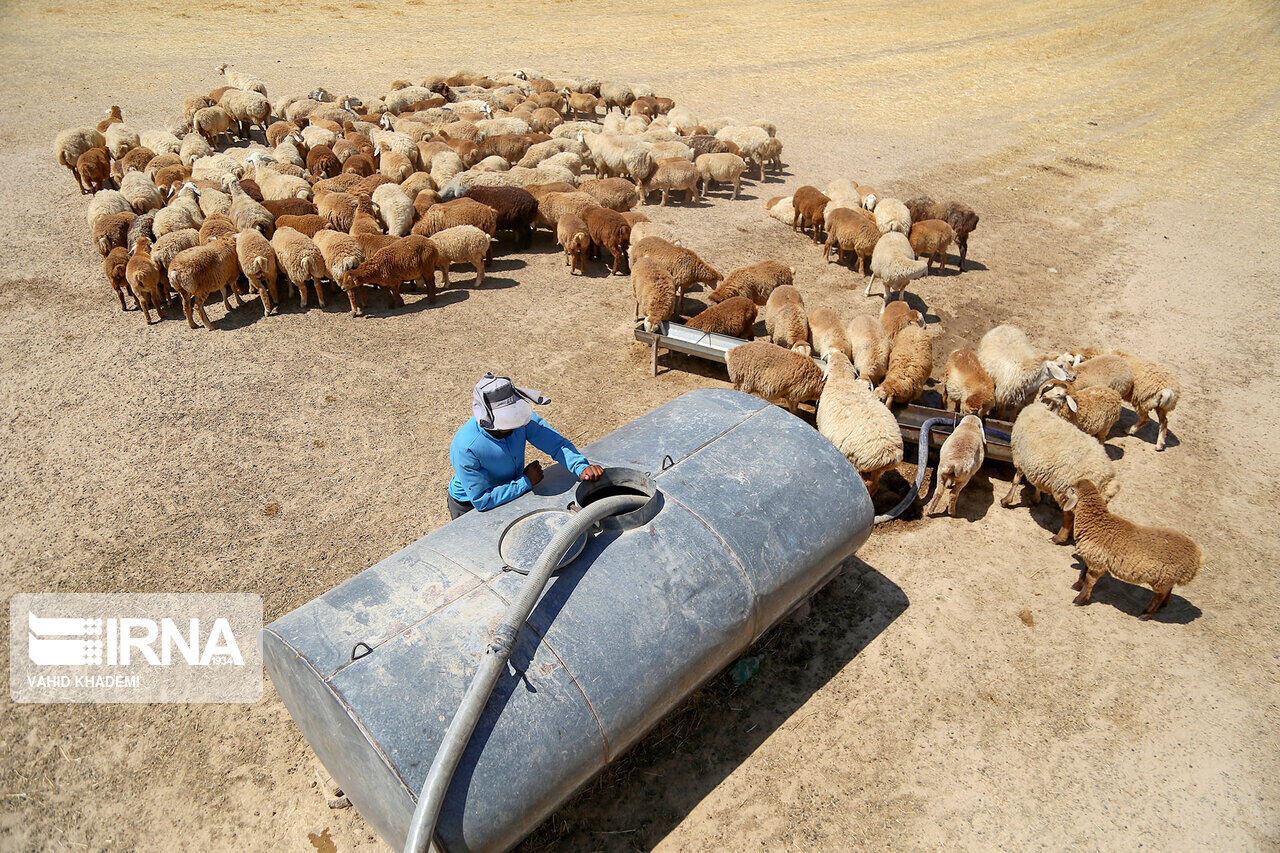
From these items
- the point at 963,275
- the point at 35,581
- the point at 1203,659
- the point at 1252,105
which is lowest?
the point at 35,581

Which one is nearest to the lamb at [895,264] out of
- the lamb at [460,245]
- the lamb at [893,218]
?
the lamb at [893,218]

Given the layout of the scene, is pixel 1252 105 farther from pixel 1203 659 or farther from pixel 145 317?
pixel 145 317

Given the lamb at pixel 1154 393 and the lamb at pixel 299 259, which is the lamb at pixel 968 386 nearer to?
the lamb at pixel 1154 393

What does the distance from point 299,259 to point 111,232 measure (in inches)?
142

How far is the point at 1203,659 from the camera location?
221 inches

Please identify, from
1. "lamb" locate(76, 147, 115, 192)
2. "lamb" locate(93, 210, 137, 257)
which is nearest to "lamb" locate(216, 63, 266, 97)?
"lamb" locate(76, 147, 115, 192)

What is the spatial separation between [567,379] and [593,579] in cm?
534

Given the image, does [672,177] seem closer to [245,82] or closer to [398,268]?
[398,268]

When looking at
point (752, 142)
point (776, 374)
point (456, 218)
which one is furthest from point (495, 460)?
point (752, 142)

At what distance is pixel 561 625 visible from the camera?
11.9 feet

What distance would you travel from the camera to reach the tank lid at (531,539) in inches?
151

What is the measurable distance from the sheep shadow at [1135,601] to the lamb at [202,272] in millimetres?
11017

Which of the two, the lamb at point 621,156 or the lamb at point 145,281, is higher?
the lamb at point 621,156

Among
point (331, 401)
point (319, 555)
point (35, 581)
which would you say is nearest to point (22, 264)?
point (331, 401)
